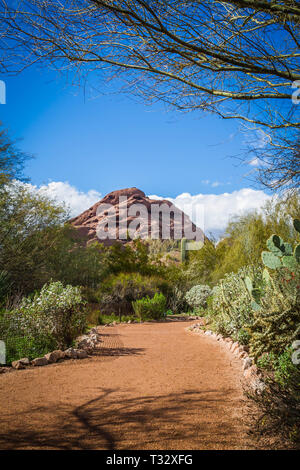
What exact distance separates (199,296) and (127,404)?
12.2 metres

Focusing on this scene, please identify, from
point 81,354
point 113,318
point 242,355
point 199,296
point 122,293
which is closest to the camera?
point 242,355

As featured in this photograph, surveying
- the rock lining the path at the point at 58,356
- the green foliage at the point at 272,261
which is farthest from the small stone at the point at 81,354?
the green foliage at the point at 272,261

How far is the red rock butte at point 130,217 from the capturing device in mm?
61844

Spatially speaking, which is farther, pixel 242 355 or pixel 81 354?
pixel 81 354

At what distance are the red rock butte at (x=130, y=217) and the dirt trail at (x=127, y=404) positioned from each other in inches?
2017

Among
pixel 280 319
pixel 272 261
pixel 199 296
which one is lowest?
pixel 199 296

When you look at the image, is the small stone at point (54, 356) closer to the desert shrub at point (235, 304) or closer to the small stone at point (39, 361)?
the small stone at point (39, 361)

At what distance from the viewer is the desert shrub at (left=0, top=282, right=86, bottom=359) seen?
5918mm

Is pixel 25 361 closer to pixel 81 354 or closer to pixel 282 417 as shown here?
pixel 81 354

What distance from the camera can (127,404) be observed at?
354 centimetres

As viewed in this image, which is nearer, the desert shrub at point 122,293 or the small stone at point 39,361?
the small stone at point 39,361

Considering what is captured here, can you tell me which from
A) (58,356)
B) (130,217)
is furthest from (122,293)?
(130,217)
